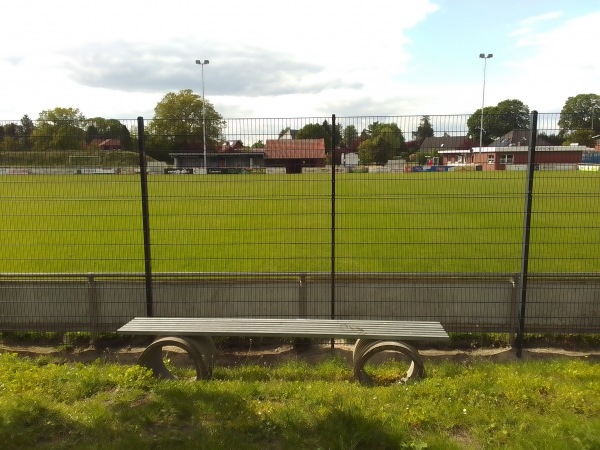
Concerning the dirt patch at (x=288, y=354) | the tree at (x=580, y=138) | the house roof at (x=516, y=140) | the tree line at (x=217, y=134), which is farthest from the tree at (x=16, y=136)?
the tree at (x=580, y=138)

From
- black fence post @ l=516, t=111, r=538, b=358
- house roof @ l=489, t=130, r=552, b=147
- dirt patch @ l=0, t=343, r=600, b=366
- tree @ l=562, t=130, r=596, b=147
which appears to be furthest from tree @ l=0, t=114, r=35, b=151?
tree @ l=562, t=130, r=596, b=147

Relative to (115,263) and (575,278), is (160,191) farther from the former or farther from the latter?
(575,278)

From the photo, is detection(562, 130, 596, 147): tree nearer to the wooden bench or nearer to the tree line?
the tree line

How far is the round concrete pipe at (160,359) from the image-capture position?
18.0 feet

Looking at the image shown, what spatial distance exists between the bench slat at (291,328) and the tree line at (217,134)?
216 cm

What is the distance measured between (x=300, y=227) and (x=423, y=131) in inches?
90.9

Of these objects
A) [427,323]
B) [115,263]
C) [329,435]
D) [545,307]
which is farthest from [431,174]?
[115,263]

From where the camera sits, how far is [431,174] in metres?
6.75

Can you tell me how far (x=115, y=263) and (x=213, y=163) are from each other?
17.0 ft

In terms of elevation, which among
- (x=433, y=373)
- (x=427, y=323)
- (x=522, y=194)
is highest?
(x=522, y=194)

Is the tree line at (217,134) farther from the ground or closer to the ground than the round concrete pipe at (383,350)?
farther from the ground

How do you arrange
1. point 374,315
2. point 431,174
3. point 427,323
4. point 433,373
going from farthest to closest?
point 374,315
point 431,174
point 427,323
point 433,373

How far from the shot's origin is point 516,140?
6793 millimetres

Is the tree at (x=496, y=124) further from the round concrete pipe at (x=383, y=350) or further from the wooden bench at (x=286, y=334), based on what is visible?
the round concrete pipe at (x=383, y=350)
